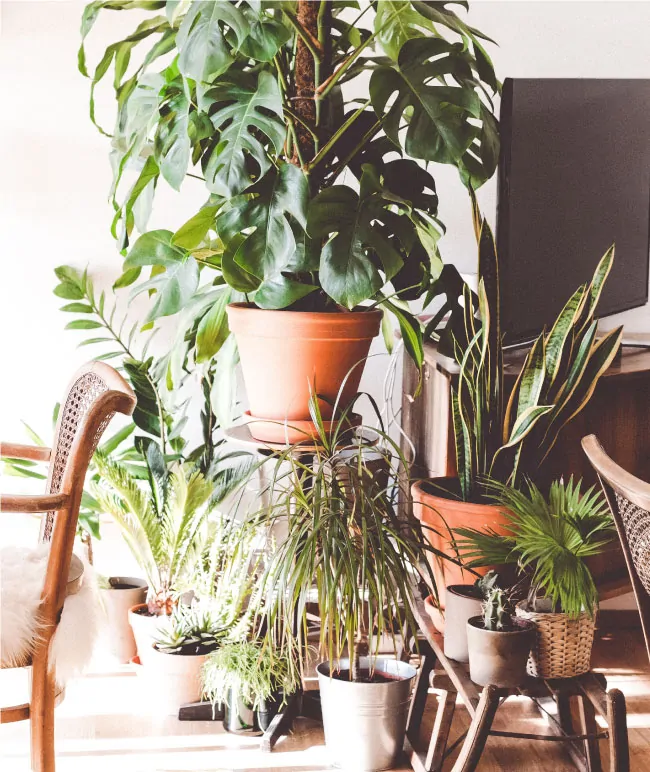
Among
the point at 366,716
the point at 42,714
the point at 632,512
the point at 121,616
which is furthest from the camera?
the point at 121,616

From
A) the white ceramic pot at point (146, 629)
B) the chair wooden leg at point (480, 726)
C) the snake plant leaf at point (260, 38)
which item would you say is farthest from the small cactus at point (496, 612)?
the snake plant leaf at point (260, 38)

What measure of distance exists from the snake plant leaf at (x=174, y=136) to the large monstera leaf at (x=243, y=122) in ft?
0.20

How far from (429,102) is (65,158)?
1.40 metres

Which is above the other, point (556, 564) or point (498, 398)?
point (498, 398)

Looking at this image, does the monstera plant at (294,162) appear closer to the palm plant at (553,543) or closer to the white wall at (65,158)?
the palm plant at (553,543)

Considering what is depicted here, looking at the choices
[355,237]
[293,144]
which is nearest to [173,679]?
[355,237]

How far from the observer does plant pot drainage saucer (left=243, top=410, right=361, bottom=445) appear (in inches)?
75.6

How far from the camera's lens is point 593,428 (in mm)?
2387

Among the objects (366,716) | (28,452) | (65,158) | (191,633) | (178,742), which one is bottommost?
(178,742)

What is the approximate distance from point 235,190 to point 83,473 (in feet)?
2.03

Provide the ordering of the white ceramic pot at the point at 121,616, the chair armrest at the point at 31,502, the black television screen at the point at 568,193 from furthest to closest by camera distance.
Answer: the white ceramic pot at the point at 121,616
the black television screen at the point at 568,193
the chair armrest at the point at 31,502

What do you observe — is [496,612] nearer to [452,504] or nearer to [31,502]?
[452,504]

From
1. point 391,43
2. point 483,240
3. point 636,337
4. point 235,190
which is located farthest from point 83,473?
point 636,337

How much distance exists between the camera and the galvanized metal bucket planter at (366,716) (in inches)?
78.8
